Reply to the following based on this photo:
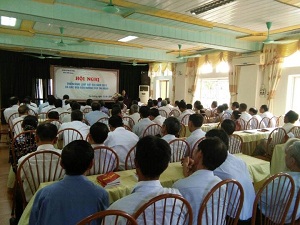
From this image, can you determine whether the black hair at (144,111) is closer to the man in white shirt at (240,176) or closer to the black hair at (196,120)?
the black hair at (196,120)

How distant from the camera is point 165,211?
121 cm

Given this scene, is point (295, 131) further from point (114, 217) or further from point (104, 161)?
point (114, 217)

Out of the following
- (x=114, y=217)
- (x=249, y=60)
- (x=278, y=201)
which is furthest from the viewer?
(x=249, y=60)

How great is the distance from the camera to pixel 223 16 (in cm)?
470

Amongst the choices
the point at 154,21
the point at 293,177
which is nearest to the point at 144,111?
the point at 154,21

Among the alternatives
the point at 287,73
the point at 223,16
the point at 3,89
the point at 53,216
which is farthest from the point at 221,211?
the point at 3,89

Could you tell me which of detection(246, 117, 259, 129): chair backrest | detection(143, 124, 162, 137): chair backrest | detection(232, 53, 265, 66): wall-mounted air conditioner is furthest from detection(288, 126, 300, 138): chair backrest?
detection(232, 53, 265, 66): wall-mounted air conditioner

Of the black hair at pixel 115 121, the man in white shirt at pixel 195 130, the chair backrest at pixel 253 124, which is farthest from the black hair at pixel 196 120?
the chair backrest at pixel 253 124

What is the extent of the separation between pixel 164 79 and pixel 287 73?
637cm

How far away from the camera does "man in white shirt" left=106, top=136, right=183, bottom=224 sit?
1167 millimetres

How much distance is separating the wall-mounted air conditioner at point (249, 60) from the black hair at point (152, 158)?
658 centimetres

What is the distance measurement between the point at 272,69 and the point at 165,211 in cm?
666

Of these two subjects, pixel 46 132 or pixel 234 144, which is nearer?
pixel 46 132

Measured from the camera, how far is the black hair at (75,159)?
4.44 ft
